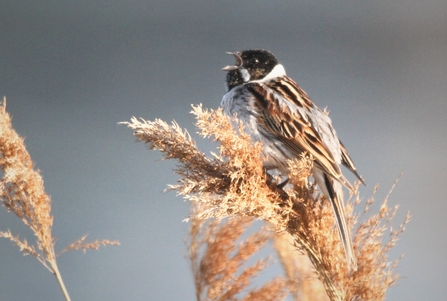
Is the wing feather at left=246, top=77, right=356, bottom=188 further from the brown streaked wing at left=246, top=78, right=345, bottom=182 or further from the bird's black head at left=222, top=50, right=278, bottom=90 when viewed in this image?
the bird's black head at left=222, top=50, right=278, bottom=90

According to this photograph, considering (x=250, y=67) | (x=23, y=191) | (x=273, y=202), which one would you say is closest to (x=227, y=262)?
(x=273, y=202)

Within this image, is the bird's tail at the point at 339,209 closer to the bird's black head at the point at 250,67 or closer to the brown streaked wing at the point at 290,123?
the brown streaked wing at the point at 290,123

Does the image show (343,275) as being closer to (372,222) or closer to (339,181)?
(372,222)

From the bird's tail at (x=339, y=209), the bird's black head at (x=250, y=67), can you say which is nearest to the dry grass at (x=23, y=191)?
the bird's tail at (x=339, y=209)

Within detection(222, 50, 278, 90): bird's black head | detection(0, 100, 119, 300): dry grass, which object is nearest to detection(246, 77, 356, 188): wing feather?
detection(222, 50, 278, 90): bird's black head

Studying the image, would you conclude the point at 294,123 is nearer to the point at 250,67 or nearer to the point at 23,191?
the point at 250,67

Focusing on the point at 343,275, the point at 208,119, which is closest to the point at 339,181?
the point at 343,275
